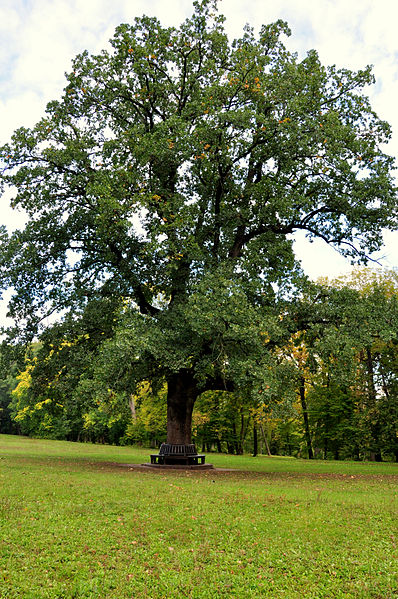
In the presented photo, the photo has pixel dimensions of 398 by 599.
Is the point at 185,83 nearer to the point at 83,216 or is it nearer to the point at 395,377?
the point at 83,216

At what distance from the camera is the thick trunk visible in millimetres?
20469

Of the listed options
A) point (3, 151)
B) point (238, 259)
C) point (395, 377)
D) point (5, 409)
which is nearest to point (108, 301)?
point (238, 259)

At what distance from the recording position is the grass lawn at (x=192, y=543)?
6434mm

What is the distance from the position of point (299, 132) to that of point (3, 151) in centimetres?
1152

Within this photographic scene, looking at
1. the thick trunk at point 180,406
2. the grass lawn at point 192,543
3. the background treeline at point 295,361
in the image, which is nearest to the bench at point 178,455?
the thick trunk at point 180,406

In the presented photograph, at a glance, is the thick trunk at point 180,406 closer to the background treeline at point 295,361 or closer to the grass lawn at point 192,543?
the background treeline at point 295,361

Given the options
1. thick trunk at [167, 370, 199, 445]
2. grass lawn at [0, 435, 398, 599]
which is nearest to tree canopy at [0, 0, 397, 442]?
thick trunk at [167, 370, 199, 445]

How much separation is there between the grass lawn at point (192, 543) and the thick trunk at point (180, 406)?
26.4 feet

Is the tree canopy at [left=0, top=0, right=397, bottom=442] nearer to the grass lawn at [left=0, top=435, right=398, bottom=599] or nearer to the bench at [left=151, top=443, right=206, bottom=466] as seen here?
the bench at [left=151, top=443, right=206, bottom=466]

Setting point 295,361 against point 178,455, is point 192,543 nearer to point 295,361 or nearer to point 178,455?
point 178,455

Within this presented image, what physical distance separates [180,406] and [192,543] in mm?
12640

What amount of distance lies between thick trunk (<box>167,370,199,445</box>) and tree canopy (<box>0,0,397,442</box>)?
66 millimetres

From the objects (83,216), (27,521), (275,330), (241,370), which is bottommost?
(27,521)

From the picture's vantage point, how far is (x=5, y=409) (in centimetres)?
7188
